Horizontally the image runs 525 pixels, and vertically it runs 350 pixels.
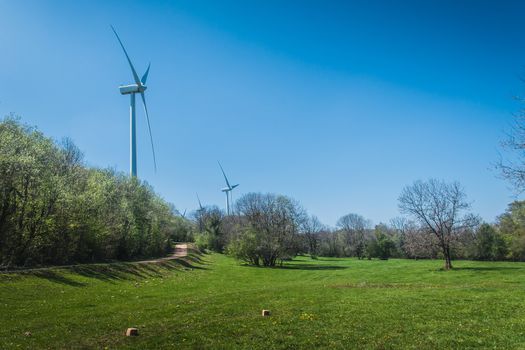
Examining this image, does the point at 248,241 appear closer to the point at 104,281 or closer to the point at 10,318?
the point at 104,281

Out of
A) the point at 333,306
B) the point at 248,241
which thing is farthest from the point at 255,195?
the point at 333,306

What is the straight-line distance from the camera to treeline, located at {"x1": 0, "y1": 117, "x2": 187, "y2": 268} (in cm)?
3312

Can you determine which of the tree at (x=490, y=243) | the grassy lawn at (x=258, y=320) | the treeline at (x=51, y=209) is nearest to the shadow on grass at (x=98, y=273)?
the grassy lawn at (x=258, y=320)

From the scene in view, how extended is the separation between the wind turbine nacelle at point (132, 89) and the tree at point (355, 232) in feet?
294

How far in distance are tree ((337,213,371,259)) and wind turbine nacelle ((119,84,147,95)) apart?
294 ft

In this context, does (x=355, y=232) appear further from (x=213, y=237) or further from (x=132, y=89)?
(x=132, y=89)

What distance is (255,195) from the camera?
104625 millimetres

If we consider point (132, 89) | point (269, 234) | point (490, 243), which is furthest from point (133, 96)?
point (490, 243)

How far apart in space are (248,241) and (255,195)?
29.7 metres

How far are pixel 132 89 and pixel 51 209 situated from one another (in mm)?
42896

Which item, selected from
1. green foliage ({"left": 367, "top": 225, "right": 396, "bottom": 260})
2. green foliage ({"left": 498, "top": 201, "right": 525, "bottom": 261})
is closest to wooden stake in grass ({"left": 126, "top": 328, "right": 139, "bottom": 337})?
green foliage ({"left": 498, "top": 201, "right": 525, "bottom": 261})

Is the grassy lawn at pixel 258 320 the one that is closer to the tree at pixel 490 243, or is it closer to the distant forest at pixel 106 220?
the distant forest at pixel 106 220

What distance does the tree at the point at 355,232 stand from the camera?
13912 centimetres

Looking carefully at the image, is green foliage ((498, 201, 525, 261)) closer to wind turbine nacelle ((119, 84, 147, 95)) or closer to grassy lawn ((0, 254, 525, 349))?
grassy lawn ((0, 254, 525, 349))
